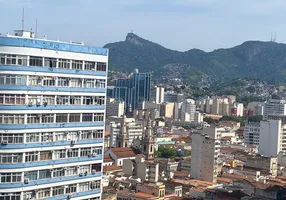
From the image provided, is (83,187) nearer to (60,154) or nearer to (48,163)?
(60,154)

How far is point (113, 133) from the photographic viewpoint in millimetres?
67938

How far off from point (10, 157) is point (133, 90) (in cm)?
10244

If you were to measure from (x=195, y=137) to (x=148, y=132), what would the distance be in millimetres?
6296

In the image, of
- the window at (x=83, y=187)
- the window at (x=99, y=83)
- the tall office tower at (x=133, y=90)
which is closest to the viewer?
the window at (x=83, y=187)

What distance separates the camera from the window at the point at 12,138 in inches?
547

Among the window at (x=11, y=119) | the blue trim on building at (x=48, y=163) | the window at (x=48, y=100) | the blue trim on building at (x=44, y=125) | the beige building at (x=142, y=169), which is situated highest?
the window at (x=48, y=100)

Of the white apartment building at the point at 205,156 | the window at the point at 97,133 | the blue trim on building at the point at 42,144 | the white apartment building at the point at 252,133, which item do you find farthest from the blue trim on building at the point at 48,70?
the white apartment building at the point at 252,133

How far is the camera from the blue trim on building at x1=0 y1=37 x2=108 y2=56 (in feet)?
45.6

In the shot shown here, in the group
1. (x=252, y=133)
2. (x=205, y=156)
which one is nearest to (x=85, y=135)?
(x=205, y=156)

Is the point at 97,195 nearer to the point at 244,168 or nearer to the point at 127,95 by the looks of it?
the point at 244,168

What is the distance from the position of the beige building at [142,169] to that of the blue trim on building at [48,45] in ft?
88.1

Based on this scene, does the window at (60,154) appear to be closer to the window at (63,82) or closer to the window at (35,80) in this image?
the window at (63,82)

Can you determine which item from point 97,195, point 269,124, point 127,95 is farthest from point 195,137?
point 127,95

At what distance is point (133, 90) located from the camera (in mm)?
116375
